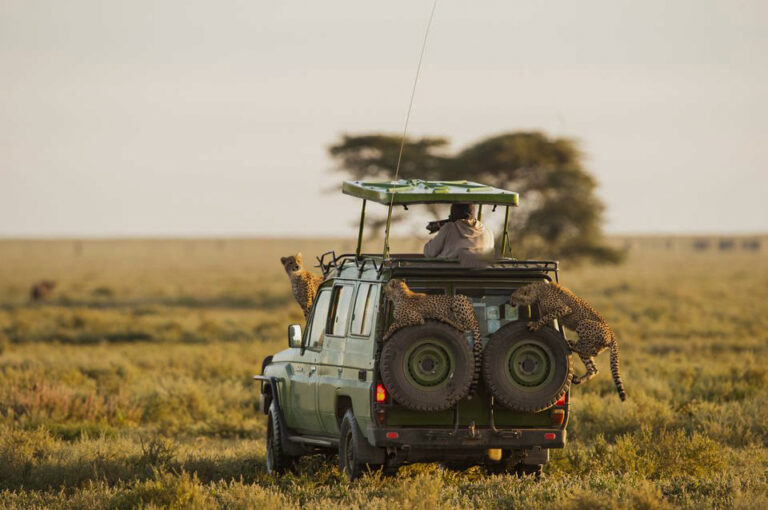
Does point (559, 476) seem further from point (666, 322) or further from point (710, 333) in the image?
point (666, 322)

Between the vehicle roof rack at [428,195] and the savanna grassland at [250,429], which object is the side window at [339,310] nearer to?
the vehicle roof rack at [428,195]

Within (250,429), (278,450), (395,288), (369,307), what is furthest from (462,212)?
(250,429)

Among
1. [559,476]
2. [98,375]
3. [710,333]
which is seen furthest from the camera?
[710,333]

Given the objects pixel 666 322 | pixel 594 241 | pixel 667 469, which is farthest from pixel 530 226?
pixel 667 469

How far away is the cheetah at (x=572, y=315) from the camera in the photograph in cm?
1059

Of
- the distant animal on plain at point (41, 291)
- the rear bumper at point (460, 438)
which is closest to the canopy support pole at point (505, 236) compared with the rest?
the rear bumper at point (460, 438)

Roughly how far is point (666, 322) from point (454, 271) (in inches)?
1114

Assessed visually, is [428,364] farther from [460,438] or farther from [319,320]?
[319,320]

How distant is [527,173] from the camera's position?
165 ft

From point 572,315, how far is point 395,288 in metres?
1.46

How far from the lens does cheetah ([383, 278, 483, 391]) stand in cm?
1032

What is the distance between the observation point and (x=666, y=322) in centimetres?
3800

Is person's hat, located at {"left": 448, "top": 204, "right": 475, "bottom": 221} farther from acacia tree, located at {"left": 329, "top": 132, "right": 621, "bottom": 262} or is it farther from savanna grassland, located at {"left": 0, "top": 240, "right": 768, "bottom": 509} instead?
acacia tree, located at {"left": 329, "top": 132, "right": 621, "bottom": 262}

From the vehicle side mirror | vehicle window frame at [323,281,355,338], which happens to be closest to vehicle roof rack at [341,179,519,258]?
vehicle window frame at [323,281,355,338]
